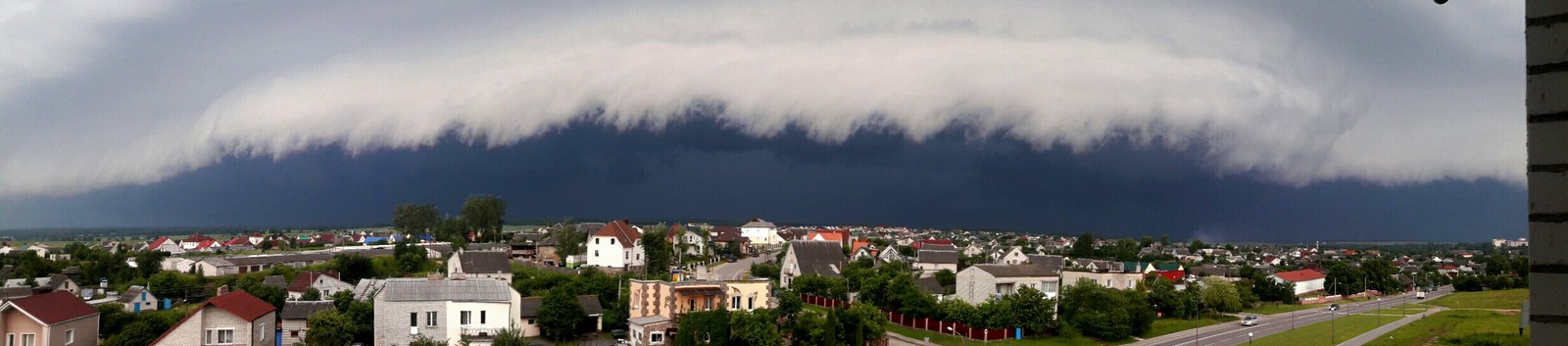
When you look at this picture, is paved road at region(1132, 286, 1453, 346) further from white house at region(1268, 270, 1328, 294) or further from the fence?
white house at region(1268, 270, 1328, 294)

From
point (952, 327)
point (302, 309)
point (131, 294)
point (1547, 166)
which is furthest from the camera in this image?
point (131, 294)

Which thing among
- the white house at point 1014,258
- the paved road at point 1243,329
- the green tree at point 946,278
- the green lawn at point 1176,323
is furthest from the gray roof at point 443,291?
the white house at point 1014,258

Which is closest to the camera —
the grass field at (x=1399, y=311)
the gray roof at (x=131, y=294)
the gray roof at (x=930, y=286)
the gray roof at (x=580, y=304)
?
the gray roof at (x=580, y=304)

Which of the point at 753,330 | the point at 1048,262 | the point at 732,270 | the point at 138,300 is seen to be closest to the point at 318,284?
the point at 138,300

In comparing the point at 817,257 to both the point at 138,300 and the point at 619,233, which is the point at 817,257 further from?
the point at 138,300

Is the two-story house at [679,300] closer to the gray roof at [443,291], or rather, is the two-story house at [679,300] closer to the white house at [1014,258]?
the gray roof at [443,291]

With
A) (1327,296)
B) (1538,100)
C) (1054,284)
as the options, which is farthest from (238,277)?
(1327,296)

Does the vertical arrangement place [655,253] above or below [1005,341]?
above

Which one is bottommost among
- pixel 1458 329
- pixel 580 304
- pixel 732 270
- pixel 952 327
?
pixel 952 327
